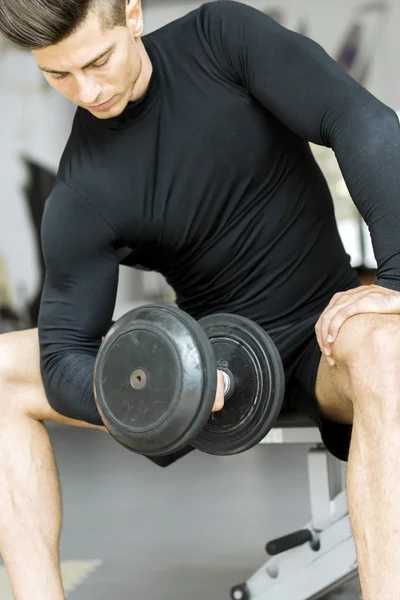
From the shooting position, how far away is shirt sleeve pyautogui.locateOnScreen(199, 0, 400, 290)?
1.34 m

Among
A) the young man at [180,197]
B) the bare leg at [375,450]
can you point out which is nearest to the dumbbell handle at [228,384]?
the young man at [180,197]

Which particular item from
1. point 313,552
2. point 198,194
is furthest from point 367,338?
point 313,552

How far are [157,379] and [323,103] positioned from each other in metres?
0.59

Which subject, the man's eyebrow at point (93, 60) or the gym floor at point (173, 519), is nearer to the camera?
the man's eyebrow at point (93, 60)

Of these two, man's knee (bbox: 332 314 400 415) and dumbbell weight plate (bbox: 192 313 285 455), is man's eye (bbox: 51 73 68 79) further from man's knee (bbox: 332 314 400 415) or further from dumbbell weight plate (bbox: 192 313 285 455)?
man's knee (bbox: 332 314 400 415)

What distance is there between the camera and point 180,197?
1.60 meters

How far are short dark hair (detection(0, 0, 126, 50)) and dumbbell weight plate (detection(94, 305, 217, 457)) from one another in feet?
1.71

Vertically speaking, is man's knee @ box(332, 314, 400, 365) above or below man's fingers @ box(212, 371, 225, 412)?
above

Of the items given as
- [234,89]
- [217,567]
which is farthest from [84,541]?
[234,89]

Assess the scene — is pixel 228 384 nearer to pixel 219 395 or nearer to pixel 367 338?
pixel 219 395

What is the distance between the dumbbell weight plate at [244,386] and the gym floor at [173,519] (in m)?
0.72

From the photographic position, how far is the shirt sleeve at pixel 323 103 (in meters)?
1.34

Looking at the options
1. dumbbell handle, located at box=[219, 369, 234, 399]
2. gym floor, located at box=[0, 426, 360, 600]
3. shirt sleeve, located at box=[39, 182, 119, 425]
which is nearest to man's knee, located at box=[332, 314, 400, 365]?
dumbbell handle, located at box=[219, 369, 234, 399]

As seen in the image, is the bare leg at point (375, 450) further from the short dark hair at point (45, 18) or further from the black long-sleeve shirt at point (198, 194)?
the short dark hair at point (45, 18)
